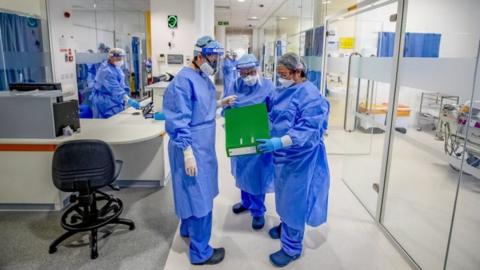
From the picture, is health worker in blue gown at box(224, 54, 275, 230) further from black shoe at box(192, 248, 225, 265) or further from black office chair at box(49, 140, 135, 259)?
black office chair at box(49, 140, 135, 259)

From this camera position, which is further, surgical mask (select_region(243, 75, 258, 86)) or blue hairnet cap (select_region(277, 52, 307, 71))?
surgical mask (select_region(243, 75, 258, 86))

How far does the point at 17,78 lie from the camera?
15.0 feet

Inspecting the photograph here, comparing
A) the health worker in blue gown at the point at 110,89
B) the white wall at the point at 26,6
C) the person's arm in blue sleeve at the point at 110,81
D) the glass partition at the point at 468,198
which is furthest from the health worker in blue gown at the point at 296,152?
the white wall at the point at 26,6

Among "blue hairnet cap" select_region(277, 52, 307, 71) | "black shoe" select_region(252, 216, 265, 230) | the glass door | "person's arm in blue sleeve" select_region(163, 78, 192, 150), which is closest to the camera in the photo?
"person's arm in blue sleeve" select_region(163, 78, 192, 150)

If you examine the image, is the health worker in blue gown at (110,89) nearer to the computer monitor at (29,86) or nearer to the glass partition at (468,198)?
the computer monitor at (29,86)

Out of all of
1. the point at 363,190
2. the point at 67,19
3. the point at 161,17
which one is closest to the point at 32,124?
the point at 363,190

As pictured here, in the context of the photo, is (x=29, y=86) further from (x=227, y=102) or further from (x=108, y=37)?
(x=108, y=37)

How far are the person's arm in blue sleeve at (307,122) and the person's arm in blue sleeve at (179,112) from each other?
22.5 inches

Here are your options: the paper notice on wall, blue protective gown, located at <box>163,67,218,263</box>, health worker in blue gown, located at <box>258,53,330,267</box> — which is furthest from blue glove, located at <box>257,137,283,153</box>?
the paper notice on wall

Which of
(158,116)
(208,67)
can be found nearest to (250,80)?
(208,67)

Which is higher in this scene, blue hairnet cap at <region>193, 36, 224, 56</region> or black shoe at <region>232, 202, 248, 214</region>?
blue hairnet cap at <region>193, 36, 224, 56</region>

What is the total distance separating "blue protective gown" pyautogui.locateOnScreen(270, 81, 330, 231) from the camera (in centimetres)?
201

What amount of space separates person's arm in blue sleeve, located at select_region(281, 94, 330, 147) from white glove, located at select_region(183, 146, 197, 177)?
542 mm

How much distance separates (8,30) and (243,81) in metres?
3.61
